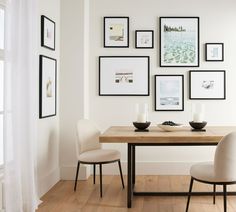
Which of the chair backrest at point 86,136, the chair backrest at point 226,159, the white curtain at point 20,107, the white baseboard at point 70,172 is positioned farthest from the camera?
the white baseboard at point 70,172

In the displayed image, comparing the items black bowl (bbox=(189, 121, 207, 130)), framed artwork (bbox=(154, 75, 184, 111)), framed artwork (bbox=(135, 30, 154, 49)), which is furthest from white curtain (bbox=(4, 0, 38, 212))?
framed artwork (bbox=(154, 75, 184, 111))

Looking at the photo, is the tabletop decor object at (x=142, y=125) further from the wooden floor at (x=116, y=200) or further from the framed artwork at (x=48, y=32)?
the framed artwork at (x=48, y=32)

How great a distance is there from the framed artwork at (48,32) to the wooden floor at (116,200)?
174 centimetres

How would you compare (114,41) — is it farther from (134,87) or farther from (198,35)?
(198,35)

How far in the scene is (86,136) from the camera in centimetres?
445

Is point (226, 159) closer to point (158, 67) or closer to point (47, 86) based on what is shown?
point (47, 86)

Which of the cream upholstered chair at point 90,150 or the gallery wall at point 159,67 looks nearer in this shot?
the cream upholstered chair at point 90,150

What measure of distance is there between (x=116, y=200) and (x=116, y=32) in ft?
7.98

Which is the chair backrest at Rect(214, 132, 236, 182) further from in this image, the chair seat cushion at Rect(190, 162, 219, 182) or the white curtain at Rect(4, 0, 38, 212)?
the white curtain at Rect(4, 0, 38, 212)

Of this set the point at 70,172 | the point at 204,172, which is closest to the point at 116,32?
the point at 70,172

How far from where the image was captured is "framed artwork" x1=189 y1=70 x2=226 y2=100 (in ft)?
16.7

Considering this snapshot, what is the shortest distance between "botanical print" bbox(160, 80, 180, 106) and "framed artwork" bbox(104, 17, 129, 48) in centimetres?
78

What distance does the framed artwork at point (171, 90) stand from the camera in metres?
5.10

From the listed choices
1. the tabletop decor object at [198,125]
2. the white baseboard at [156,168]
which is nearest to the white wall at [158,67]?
the white baseboard at [156,168]
